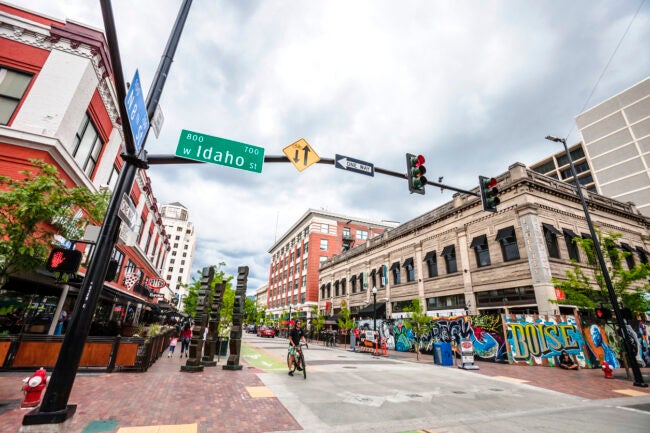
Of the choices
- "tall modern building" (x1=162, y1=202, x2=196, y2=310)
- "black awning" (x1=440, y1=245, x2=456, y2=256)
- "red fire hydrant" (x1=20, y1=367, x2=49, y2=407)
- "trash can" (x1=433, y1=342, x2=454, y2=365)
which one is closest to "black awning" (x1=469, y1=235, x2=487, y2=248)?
"black awning" (x1=440, y1=245, x2=456, y2=256)

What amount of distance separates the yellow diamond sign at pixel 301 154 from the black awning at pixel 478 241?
62.5ft

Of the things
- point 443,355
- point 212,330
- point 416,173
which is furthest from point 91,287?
point 443,355

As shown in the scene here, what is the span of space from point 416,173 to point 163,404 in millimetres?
8044

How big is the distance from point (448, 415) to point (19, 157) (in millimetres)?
14881

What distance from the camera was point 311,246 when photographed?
54.8 m

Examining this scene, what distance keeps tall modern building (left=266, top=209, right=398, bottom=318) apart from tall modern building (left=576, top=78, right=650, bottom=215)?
36.9 m

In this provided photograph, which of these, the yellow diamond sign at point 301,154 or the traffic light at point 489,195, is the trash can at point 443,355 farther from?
the yellow diamond sign at point 301,154

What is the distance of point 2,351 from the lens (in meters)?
8.90

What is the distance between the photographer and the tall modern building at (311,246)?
53.1 m

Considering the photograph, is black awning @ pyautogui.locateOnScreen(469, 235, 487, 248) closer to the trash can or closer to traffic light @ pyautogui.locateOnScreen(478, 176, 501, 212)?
the trash can

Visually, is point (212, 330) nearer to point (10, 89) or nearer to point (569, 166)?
point (10, 89)

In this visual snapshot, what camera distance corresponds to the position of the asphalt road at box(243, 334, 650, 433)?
5.91 metres

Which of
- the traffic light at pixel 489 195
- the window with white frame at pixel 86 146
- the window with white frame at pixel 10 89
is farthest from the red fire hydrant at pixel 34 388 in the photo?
the traffic light at pixel 489 195

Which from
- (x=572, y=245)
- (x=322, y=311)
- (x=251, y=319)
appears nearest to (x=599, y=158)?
(x=572, y=245)
